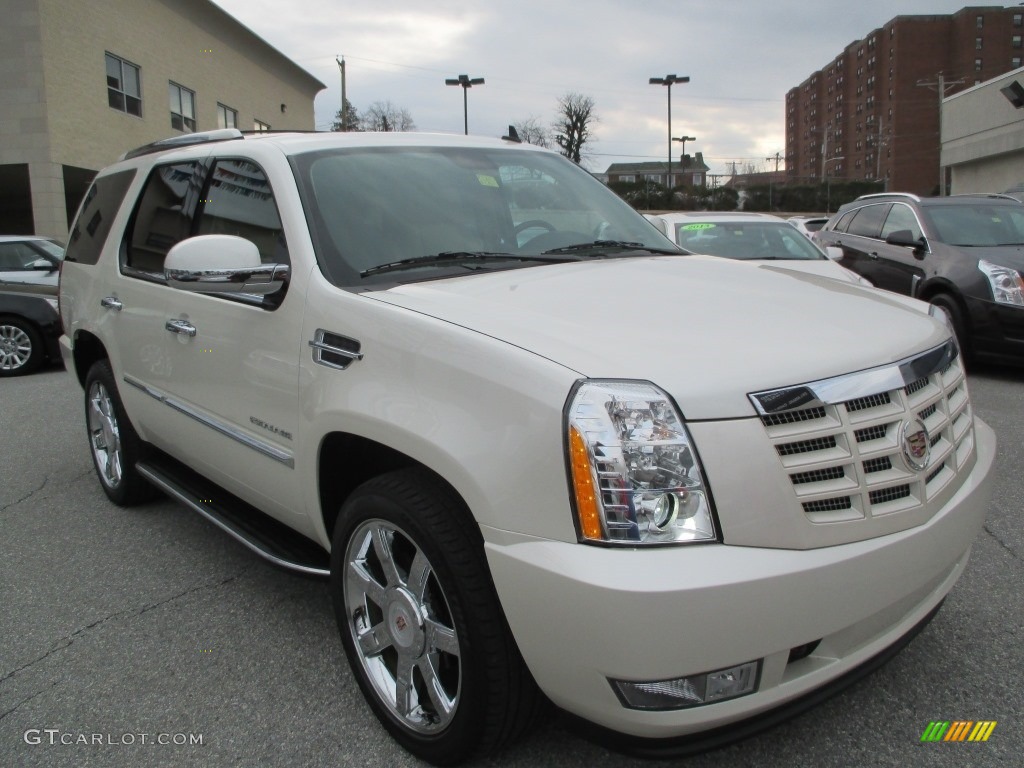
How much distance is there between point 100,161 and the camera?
21.5 m

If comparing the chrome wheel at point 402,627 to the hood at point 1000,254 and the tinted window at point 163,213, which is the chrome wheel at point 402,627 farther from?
the hood at point 1000,254

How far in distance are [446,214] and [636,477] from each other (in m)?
1.61

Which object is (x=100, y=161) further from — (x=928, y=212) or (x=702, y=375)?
(x=702, y=375)

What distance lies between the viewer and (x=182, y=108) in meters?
26.0

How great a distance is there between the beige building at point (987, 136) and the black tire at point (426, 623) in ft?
121

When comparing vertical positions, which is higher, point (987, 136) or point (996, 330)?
point (987, 136)

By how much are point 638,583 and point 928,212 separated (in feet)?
27.2

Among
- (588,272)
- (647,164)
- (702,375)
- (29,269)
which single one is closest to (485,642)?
(702,375)

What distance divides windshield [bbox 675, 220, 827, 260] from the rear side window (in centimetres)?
540

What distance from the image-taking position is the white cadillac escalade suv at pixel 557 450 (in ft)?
6.04

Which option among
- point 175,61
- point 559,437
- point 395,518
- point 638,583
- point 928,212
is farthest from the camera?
point 175,61

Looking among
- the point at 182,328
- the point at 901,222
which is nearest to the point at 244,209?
the point at 182,328

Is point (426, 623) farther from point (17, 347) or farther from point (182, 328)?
point (17, 347)

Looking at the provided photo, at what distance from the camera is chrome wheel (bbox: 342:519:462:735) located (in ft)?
7.39
